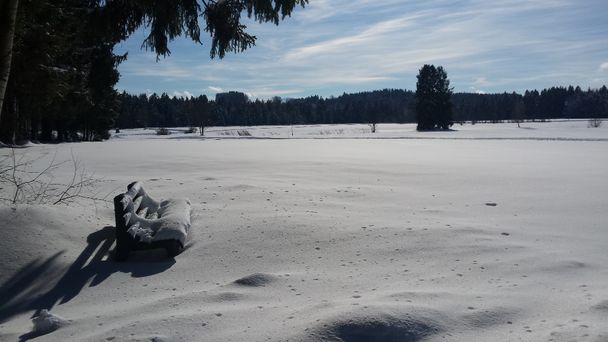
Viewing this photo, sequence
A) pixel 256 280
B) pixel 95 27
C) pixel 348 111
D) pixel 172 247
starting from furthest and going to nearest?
pixel 348 111 → pixel 95 27 → pixel 172 247 → pixel 256 280

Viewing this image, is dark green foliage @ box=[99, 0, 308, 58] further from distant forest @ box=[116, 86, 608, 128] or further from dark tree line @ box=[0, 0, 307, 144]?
distant forest @ box=[116, 86, 608, 128]

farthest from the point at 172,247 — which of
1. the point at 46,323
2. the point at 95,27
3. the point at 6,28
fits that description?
the point at 95,27

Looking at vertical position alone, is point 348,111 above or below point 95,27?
above

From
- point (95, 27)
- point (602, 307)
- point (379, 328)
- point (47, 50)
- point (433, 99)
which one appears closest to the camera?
point (379, 328)

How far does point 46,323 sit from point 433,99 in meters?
54.5

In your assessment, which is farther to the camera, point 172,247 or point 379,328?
point 172,247

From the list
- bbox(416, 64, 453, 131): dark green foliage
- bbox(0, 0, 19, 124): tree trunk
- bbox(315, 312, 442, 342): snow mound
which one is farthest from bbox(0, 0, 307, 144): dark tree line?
bbox(416, 64, 453, 131): dark green foliage

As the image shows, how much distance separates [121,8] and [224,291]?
378 cm

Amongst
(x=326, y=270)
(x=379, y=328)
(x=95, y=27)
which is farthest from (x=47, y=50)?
(x=379, y=328)

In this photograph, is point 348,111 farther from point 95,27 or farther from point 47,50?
point 95,27

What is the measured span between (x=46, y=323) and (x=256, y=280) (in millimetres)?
1454

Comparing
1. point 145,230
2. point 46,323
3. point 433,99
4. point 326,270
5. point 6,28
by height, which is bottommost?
point 46,323

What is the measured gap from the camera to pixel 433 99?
54125mm

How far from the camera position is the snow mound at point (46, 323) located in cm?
303
